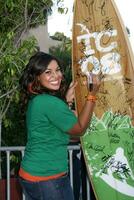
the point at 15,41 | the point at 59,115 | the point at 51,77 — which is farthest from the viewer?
the point at 15,41

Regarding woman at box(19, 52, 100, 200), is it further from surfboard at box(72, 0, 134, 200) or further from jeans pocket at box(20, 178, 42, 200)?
surfboard at box(72, 0, 134, 200)

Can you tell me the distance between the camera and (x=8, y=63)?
14.6 feet

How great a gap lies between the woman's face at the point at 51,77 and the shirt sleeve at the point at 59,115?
5.4 inches

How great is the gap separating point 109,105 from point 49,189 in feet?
5.54

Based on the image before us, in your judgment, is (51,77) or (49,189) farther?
(51,77)

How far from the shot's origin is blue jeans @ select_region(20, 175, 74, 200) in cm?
219

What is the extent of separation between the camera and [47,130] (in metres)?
2.22

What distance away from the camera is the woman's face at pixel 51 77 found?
229cm
